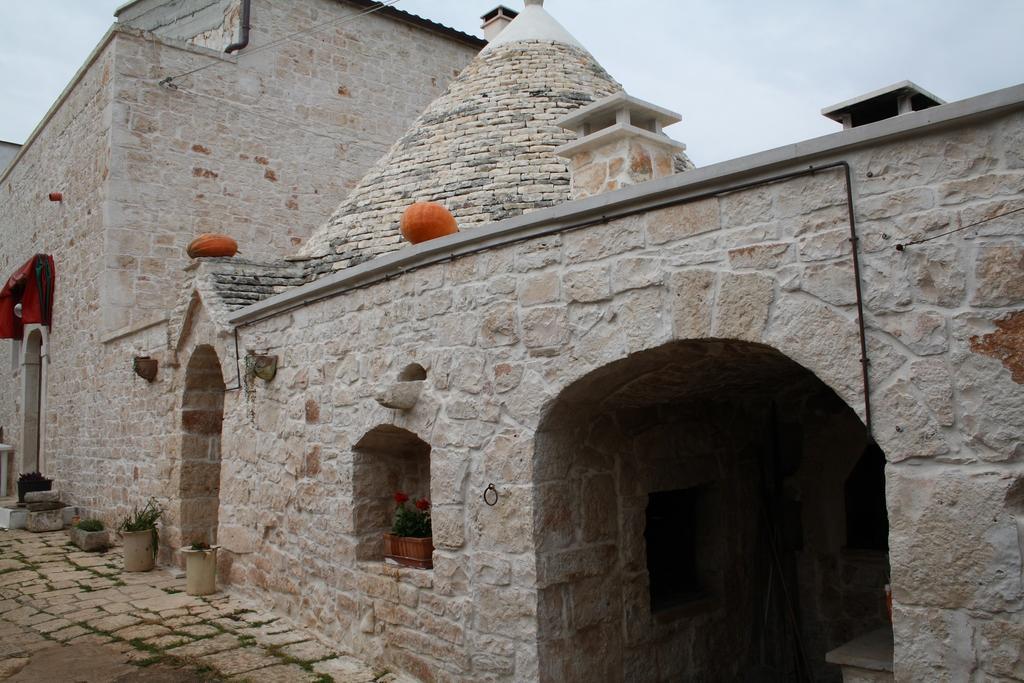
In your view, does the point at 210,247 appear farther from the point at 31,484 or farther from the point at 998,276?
the point at 998,276

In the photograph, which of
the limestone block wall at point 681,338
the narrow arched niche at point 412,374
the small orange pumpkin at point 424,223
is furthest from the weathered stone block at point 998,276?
the small orange pumpkin at point 424,223

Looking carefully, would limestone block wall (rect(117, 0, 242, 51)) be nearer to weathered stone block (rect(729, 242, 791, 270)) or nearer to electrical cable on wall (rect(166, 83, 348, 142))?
electrical cable on wall (rect(166, 83, 348, 142))

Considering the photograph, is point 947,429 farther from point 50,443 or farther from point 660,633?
point 50,443

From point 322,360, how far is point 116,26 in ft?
24.5

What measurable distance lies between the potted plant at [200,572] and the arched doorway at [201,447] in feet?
3.18

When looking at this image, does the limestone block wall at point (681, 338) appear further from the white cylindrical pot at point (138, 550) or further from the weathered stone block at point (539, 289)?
the white cylindrical pot at point (138, 550)

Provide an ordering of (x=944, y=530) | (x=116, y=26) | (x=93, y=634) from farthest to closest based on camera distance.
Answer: (x=116, y=26) → (x=93, y=634) → (x=944, y=530)

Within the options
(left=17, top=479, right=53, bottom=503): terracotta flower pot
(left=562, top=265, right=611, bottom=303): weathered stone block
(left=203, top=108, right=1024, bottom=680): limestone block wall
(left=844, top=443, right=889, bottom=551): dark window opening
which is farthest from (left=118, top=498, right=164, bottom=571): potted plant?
(left=844, top=443, right=889, bottom=551): dark window opening

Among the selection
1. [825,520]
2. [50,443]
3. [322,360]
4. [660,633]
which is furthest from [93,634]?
[50,443]

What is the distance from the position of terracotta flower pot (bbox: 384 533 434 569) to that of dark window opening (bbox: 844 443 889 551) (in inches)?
107

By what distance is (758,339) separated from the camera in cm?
295

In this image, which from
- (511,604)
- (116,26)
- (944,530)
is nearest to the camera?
(944,530)

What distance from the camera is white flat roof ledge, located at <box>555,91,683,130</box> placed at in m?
5.98

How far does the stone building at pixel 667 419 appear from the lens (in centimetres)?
252
